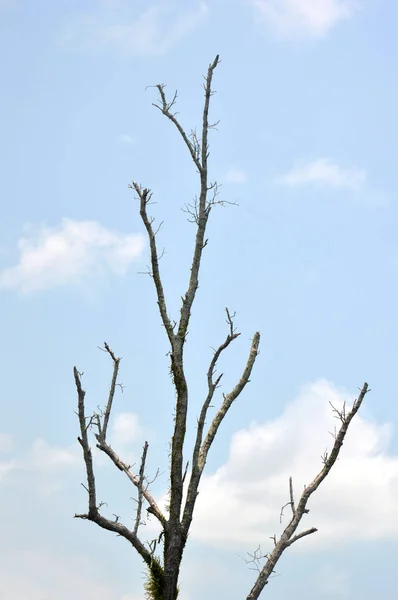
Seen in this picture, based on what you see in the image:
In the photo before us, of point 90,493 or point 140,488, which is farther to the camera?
point 140,488

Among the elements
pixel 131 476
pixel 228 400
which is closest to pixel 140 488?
pixel 131 476

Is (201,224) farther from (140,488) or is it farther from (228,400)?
(140,488)

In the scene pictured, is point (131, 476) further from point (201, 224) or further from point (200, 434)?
point (201, 224)

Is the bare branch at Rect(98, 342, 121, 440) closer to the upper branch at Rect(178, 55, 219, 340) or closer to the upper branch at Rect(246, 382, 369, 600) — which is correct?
the upper branch at Rect(178, 55, 219, 340)

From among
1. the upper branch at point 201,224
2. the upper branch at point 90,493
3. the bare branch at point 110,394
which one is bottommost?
the upper branch at point 90,493

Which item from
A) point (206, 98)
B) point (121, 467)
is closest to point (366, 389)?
point (121, 467)

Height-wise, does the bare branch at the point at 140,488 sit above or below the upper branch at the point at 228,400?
below

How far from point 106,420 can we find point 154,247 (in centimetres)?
405

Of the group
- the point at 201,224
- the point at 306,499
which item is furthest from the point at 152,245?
the point at 306,499

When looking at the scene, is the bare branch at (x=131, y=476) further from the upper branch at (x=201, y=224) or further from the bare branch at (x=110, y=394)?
the upper branch at (x=201, y=224)

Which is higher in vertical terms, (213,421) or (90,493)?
(213,421)

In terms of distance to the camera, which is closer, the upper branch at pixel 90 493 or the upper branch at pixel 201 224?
the upper branch at pixel 90 493

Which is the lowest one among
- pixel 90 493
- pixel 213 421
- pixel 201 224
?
pixel 90 493

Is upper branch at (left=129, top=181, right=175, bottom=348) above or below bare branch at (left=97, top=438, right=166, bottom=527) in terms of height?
above
